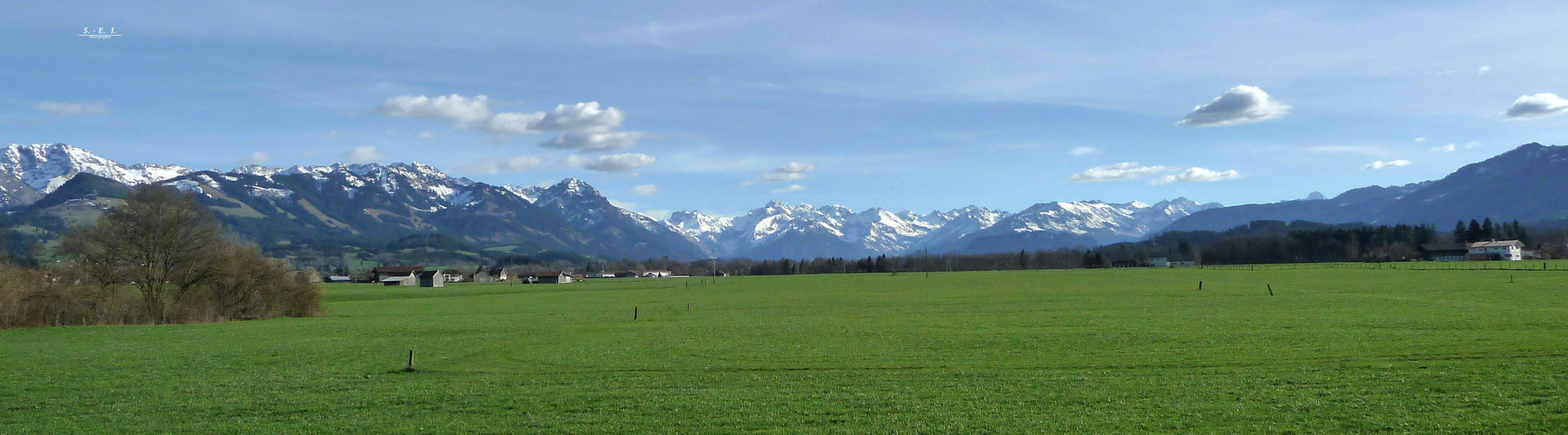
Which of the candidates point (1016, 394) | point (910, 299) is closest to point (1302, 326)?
point (1016, 394)

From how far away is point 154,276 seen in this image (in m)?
58.6

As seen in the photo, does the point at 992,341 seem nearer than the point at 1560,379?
No

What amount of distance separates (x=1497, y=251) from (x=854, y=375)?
686 feet

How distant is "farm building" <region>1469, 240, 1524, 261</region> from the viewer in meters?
170

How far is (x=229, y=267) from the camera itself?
200ft

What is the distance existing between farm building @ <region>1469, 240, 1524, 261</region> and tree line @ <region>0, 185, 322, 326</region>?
200412 millimetres

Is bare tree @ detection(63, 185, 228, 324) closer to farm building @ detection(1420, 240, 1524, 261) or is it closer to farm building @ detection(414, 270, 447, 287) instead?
farm building @ detection(414, 270, 447, 287)

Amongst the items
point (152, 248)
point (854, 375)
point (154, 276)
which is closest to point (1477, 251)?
point (854, 375)

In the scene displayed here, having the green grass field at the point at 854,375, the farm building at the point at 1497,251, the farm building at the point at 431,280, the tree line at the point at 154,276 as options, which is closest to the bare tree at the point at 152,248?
the tree line at the point at 154,276

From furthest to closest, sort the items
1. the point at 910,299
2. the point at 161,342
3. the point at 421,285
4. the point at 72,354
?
the point at 421,285 < the point at 910,299 < the point at 161,342 < the point at 72,354

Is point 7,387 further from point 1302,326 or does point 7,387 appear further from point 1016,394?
point 1302,326

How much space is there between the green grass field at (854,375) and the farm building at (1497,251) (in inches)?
6436

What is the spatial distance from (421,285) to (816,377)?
166518mm

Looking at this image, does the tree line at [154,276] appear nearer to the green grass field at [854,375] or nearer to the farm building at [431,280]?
the green grass field at [854,375]
